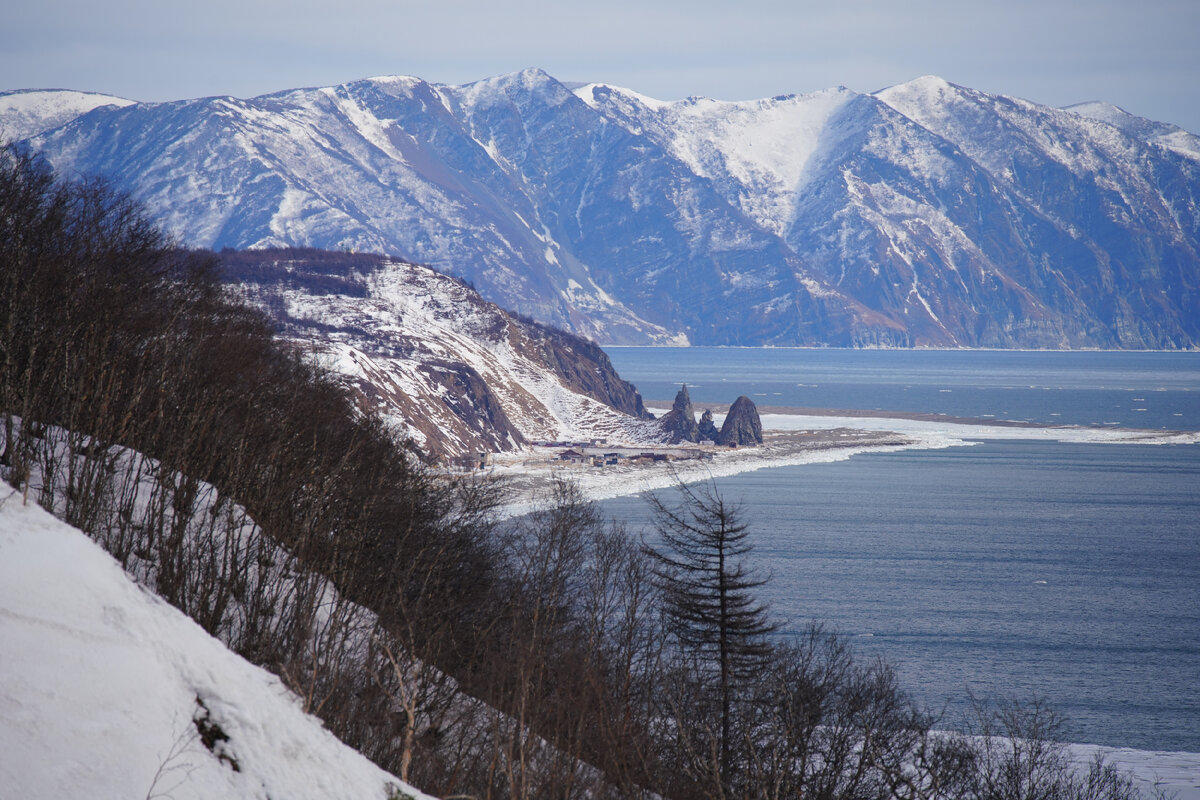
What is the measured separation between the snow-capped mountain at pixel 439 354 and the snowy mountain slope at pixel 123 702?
8674cm

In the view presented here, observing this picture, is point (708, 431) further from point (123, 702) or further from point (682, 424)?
point (123, 702)

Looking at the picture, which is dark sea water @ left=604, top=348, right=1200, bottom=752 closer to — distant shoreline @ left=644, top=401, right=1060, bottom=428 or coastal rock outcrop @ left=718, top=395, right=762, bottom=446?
coastal rock outcrop @ left=718, top=395, right=762, bottom=446

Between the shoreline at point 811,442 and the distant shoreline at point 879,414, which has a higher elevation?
the distant shoreline at point 879,414

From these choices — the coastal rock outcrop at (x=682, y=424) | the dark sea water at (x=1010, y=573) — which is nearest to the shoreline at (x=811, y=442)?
the dark sea water at (x=1010, y=573)

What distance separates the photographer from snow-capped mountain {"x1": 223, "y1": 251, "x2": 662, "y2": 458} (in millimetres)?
114206

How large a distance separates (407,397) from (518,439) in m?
19.4

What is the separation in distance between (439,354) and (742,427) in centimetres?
4160

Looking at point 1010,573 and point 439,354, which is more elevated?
point 439,354

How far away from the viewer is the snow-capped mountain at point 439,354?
114206 mm

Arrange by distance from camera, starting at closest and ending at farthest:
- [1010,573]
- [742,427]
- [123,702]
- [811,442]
Answer: [123,702] < [1010,573] < [811,442] < [742,427]

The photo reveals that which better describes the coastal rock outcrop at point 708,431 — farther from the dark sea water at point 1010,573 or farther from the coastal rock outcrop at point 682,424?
the dark sea water at point 1010,573

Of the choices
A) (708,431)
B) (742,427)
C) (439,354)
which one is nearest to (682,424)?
(708,431)

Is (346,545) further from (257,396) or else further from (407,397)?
(407,397)

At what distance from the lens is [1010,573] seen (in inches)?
2532
